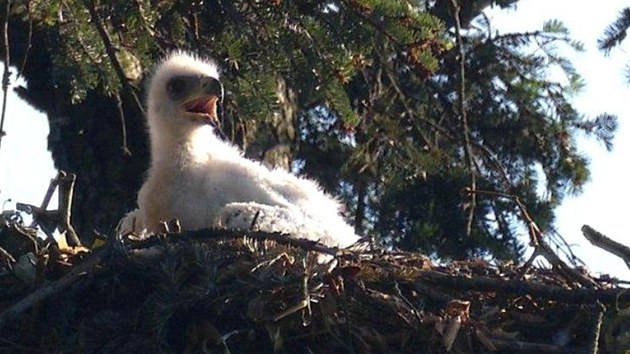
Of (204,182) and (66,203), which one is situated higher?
(204,182)

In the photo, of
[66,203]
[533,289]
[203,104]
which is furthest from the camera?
[203,104]

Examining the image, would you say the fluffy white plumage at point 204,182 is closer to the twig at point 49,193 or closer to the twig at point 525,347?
the twig at point 49,193

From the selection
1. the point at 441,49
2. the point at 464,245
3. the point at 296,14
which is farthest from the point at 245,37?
the point at 464,245

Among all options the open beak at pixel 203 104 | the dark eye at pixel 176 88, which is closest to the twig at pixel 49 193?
the open beak at pixel 203 104

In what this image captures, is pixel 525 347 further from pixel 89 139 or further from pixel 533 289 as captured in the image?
pixel 89 139

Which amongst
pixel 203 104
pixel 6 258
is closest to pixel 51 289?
pixel 6 258

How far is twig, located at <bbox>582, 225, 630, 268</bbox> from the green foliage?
138cm

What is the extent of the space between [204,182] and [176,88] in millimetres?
623

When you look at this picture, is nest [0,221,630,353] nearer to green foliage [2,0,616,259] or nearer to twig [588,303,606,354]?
twig [588,303,606,354]

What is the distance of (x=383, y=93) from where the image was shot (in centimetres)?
754

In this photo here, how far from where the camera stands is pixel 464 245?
8.16 m

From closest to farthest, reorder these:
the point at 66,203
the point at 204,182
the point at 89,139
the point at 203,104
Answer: the point at 66,203 → the point at 204,182 → the point at 203,104 → the point at 89,139

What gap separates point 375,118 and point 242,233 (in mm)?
2364

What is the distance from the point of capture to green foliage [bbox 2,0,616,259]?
6.16 meters
